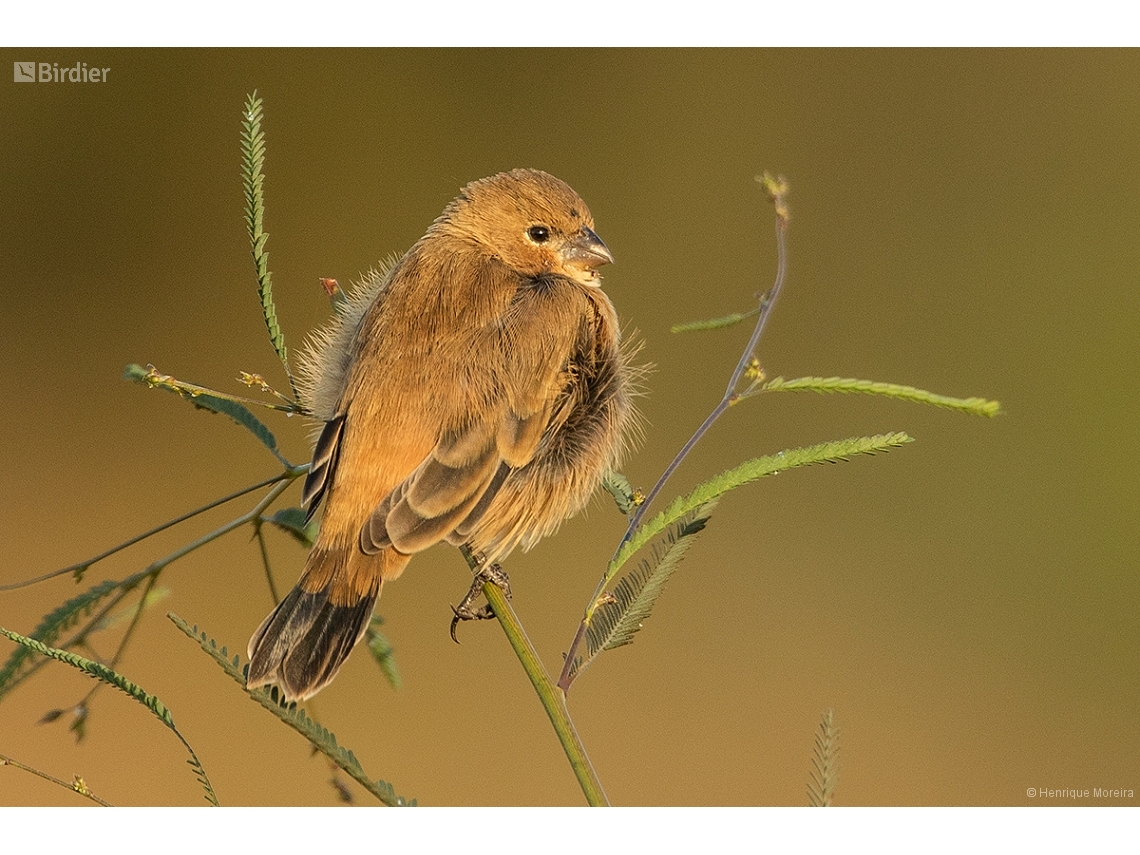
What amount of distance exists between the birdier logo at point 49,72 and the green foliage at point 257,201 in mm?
1281

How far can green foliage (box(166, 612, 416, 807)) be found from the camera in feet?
6.06

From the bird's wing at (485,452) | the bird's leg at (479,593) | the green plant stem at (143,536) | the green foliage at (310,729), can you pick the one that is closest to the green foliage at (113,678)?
the green foliage at (310,729)

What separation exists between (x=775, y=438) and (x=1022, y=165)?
1571 mm

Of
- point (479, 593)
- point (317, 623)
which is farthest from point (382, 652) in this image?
point (479, 593)

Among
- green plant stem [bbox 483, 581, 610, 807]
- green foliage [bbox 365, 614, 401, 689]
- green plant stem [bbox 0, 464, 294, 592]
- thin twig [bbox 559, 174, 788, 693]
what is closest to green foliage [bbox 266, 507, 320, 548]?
green plant stem [bbox 0, 464, 294, 592]

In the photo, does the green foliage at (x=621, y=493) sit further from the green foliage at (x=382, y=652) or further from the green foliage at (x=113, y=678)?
the green foliage at (x=113, y=678)

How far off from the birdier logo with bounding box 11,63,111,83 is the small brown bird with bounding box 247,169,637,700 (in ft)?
3.40

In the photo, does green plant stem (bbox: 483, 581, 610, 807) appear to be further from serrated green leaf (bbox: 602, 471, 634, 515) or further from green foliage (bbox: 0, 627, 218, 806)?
green foliage (bbox: 0, 627, 218, 806)

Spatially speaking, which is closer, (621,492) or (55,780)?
(55,780)

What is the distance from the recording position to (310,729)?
188 centimetres

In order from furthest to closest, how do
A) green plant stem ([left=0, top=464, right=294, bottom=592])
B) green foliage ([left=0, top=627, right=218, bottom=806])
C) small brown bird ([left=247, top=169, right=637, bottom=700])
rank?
small brown bird ([left=247, top=169, right=637, bottom=700]), green plant stem ([left=0, top=464, right=294, bottom=592]), green foliage ([left=0, top=627, right=218, bottom=806])

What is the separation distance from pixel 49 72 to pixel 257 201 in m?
1.44

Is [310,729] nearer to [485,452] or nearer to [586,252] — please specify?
[485,452]

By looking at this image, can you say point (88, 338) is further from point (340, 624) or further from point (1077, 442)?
point (1077, 442)
